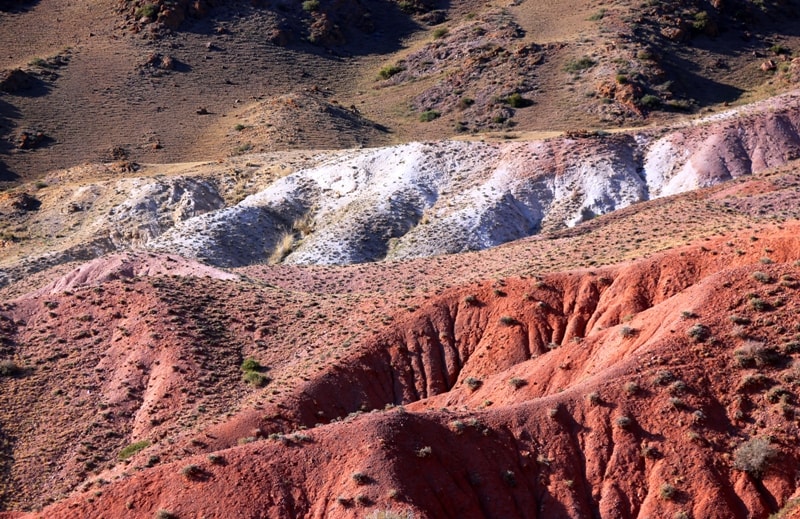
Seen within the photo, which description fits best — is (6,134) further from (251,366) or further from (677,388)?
(677,388)

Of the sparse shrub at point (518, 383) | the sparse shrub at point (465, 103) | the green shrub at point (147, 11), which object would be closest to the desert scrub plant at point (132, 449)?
the sparse shrub at point (518, 383)

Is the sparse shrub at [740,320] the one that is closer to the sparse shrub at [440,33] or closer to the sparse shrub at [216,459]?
the sparse shrub at [216,459]

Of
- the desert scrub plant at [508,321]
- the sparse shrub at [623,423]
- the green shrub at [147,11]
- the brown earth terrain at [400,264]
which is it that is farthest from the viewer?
the green shrub at [147,11]

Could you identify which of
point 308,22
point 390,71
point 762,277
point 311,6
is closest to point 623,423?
point 762,277

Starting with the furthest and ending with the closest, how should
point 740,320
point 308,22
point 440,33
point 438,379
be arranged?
point 308,22 < point 440,33 < point 438,379 < point 740,320

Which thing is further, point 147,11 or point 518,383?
point 147,11

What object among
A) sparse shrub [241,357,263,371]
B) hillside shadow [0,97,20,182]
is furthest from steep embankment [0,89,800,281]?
sparse shrub [241,357,263,371]
